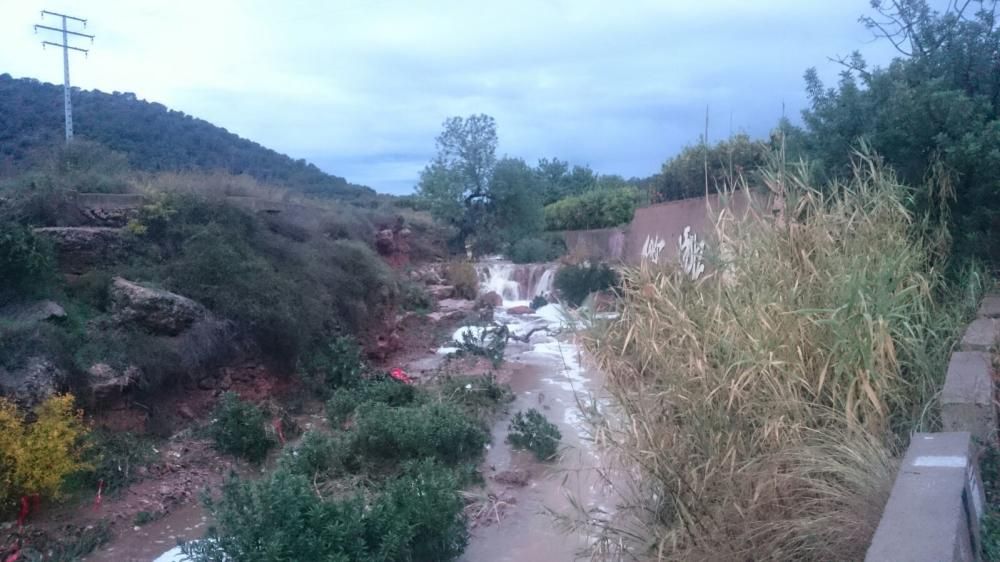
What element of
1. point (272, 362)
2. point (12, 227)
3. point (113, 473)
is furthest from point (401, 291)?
point (113, 473)

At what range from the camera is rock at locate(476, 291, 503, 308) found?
21497 mm

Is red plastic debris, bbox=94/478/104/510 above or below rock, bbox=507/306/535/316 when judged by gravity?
below

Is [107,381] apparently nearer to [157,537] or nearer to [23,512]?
[23,512]

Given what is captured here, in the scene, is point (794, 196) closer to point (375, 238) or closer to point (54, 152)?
point (54, 152)

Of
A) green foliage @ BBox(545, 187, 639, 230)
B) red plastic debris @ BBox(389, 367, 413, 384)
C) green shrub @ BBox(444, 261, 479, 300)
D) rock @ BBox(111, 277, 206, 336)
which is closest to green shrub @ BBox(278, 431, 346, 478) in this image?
rock @ BBox(111, 277, 206, 336)

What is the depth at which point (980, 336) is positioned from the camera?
520cm

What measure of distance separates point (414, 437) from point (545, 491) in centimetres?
146

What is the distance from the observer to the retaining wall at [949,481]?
266 cm

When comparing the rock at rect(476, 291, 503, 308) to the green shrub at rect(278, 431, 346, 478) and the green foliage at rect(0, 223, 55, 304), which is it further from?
the green shrub at rect(278, 431, 346, 478)

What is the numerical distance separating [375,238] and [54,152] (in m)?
8.47

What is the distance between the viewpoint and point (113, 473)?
308 inches

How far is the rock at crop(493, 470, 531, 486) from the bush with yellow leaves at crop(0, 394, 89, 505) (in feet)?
13.3

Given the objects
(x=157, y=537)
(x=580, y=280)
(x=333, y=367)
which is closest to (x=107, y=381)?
(x=157, y=537)

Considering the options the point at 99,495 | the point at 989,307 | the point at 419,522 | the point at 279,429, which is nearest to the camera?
the point at 419,522
